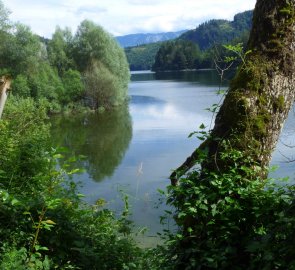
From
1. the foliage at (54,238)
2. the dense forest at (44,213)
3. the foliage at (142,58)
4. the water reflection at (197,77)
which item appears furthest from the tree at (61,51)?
the foliage at (142,58)

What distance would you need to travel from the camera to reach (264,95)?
3.37 metres

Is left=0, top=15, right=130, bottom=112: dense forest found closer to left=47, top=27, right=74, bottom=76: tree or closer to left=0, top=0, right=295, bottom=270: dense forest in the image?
left=47, top=27, right=74, bottom=76: tree

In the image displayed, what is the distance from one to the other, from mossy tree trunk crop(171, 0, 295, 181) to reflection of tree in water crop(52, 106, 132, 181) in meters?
14.8

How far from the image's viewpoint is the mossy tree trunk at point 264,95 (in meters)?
3.34

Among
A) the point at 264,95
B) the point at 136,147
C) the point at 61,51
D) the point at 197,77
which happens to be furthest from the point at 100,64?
the point at 264,95

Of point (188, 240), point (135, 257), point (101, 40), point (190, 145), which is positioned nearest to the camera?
point (188, 240)

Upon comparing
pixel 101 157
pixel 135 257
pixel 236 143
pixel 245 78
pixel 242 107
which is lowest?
pixel 101 157

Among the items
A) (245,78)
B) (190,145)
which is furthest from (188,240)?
(190,145)

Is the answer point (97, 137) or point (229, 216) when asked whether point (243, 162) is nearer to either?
point (229, 216)

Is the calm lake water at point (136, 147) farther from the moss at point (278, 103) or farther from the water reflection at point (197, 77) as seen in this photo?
the water reflection at point (197, 77)

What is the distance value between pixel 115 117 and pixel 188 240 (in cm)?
3642

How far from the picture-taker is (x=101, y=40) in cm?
4900

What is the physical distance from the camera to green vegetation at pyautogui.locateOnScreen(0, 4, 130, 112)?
42438 mm

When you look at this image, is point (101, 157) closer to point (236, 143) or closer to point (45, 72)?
point (236, 143)
